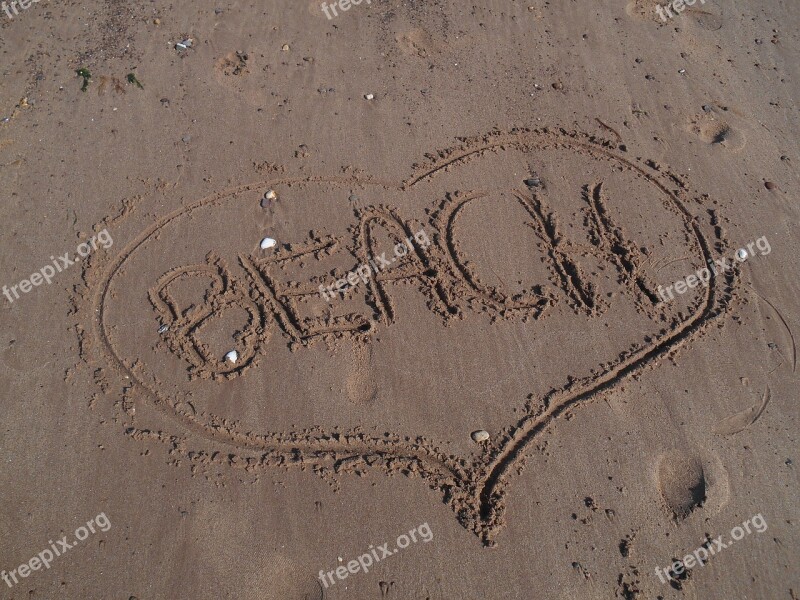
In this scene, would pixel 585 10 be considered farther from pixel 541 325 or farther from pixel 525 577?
pixel 525 577

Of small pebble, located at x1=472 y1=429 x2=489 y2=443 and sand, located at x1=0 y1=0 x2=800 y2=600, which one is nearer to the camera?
sand, located at x1=0 y1=0 x2=800 y2=600

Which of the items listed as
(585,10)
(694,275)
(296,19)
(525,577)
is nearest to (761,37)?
(585,10)

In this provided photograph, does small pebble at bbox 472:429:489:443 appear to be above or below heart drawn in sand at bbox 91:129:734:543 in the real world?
below

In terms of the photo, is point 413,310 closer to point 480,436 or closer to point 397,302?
point 397,302

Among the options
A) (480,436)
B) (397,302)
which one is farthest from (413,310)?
(480,436)

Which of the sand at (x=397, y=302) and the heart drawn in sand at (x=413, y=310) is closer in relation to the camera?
the sand at (x=397, y=302)
